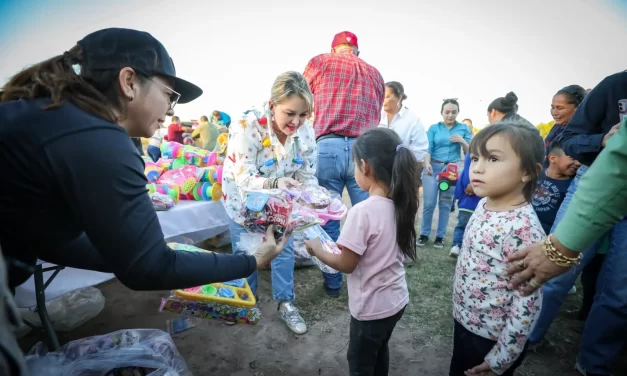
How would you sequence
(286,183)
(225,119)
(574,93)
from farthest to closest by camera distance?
1. (225,119)
2. (574,93)
3. (286,183)

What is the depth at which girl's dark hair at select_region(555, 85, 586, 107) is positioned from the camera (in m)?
2.73

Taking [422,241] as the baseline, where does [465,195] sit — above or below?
above

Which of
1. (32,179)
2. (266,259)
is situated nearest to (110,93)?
(32,179)

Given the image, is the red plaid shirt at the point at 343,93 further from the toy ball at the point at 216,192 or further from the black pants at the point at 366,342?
the black pants at the point at 366,342

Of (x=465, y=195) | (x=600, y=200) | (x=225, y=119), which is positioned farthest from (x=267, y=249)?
(x=225, y=119)

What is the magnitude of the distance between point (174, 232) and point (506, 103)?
12.2 ft

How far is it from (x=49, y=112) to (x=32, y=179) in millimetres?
191

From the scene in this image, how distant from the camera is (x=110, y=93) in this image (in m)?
0.96

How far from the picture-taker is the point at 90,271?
2055 millimetres

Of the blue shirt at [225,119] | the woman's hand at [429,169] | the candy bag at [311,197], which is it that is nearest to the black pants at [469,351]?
the candy bag at [311,197]

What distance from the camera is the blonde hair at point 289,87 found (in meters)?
1.86

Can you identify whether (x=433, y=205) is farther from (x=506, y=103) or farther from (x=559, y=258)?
(x=559, y=258)

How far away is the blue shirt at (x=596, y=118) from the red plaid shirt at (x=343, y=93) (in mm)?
1432

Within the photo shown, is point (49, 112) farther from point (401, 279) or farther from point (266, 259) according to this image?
point (401, 279)
